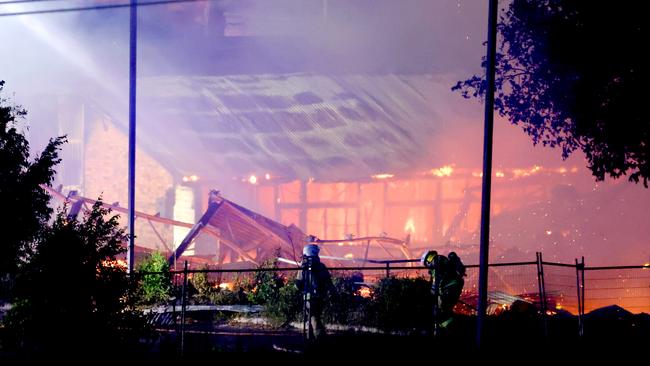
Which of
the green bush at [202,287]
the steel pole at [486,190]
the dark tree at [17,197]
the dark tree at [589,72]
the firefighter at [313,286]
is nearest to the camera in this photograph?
the dark tree at [17,197]

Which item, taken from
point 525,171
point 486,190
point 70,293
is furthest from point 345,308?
point 525,171

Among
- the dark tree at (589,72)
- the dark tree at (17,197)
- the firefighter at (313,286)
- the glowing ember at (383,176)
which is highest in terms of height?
the dark tree at (589,72)

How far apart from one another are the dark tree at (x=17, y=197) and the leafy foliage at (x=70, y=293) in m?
0.21

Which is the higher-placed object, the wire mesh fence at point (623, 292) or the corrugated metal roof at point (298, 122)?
the corrugated metal roof at point (298, 122)

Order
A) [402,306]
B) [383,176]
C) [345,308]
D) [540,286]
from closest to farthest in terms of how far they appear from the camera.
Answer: [540,286] < [402,306] < [345,308] < [383,176]

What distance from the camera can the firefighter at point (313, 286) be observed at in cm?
927

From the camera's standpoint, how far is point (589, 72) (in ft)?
31.7

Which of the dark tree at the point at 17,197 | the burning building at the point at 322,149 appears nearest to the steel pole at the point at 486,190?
the dark tree at the point at 17,197

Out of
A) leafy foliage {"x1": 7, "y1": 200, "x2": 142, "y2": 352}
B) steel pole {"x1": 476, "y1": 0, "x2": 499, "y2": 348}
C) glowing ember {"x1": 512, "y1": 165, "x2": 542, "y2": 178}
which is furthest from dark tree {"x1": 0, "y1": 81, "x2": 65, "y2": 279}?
glowing ember {"x1": 512, "y1": 165, "x2": 542, "y2": 178}

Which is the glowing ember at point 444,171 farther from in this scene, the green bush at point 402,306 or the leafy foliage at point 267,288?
the green bush at point 402,306

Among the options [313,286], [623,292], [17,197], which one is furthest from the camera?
[623,292]

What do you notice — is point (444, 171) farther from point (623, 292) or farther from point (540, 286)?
point (540, 286)

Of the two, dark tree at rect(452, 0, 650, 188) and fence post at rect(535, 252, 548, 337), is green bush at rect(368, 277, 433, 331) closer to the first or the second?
fence post at rect(535, 252, 548, 337)

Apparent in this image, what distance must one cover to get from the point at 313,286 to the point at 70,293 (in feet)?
12.7
